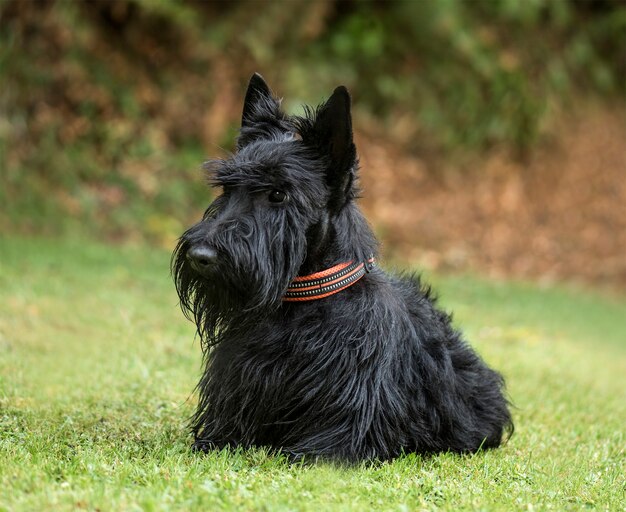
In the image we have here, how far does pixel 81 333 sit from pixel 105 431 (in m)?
4.20

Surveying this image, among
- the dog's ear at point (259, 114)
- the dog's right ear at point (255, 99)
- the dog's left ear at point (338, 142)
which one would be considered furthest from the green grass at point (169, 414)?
the dog's right ear at point (255, 99)

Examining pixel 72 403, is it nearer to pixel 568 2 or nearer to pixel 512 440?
pixel 512 440

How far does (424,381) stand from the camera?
5.62 meters

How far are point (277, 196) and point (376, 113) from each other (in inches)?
596

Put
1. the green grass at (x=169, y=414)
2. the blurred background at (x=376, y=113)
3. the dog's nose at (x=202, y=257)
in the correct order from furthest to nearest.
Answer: the blurred background at (x=376, y=113) → the dog's nose at (x=202, y=257) → the green grass at (x=169, y=414)

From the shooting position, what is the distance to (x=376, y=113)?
65.3 feet

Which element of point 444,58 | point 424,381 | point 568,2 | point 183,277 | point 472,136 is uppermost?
point 568,2

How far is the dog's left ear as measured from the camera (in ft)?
16.6

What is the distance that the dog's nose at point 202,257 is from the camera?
4.82 m

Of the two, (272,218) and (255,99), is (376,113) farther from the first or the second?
(272,218)

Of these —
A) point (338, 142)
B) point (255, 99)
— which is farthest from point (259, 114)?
point (338, 142)

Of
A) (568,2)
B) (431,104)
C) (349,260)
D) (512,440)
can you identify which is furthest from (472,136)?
(349,260)

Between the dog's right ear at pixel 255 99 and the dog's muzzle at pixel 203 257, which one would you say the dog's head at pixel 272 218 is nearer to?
the dog's muzzle at pixel 203 257

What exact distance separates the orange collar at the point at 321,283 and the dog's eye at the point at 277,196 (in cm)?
44
